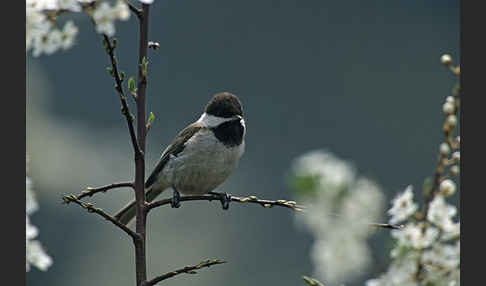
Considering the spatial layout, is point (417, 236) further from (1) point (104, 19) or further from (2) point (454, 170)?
(1) point (104, 19)

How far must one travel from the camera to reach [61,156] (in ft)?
48.0

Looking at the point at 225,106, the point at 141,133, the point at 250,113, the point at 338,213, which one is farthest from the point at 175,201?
the point at 250,113

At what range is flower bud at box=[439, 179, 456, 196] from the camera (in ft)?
2.79

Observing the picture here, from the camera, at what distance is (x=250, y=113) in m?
12.8

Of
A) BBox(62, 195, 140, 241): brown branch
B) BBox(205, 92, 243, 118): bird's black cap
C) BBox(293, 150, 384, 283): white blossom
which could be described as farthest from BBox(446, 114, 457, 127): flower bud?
BBox(205, 92, 243, 118): bird's black cap

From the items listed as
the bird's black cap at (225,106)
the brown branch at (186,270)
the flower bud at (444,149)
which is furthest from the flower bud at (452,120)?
the bird's black cap at (225,106)

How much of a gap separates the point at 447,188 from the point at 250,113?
11954 mm

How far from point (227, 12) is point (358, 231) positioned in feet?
29.8

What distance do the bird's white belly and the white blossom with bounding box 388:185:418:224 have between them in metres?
1.57

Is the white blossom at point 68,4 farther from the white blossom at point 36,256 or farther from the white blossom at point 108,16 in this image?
the white blossom at point 36,256

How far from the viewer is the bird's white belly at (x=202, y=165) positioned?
2.40 meters

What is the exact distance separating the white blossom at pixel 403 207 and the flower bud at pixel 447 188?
4 cm

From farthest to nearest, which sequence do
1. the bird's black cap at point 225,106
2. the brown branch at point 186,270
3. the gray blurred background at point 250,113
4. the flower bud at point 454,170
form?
the gray blurred background at point 250,113 < the bird's black cap at point 225,106 < the brown branch at point 186,270 < the flower bud at point 454,170

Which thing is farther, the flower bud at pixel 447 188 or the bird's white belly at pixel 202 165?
the bird's white belly at pixel 202 165
